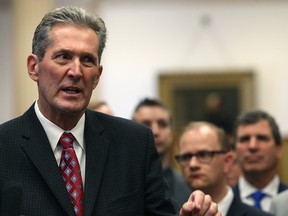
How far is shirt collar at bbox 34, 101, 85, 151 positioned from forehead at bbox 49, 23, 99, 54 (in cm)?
32

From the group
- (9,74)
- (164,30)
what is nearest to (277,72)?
(164,30)

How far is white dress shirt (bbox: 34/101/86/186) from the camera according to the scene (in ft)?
10.00

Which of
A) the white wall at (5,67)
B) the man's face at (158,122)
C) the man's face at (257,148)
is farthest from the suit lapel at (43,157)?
the white wall at (5,67)

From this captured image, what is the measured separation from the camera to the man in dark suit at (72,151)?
2863 mm

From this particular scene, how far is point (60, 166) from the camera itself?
9.78ft

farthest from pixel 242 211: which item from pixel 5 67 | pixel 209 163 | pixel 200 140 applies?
pixel 5 67

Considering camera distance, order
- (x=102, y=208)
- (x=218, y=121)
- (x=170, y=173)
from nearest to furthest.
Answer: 1. (x=102, y=208)
2. (x=170, y=173)
3. (x=218, y=121)

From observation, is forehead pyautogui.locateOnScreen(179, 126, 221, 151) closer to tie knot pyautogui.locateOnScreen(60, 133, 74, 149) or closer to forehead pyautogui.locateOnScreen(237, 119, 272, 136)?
forehead pyautogui.locateOnScreen(237, 119, 272, 136)

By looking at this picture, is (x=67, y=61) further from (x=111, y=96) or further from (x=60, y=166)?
(x=111, y=96)

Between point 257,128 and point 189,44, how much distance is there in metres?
9.57

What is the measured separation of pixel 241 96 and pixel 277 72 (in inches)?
38.0

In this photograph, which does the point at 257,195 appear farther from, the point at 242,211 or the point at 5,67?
the point at 5,67

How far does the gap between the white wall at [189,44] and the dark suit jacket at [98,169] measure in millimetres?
12492

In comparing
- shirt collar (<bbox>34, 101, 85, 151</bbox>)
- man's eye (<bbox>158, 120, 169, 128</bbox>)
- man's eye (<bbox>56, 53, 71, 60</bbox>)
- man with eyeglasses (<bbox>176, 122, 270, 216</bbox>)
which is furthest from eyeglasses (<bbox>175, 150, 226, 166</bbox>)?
man's eye (<bbox>56, 53, 71, 60</bbox>)
